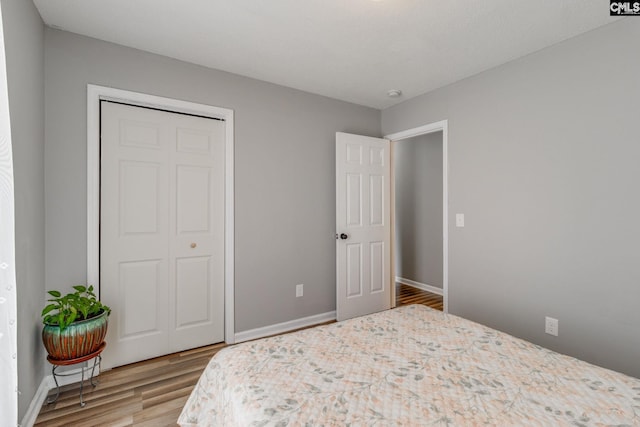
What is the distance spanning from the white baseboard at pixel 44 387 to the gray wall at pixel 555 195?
3.17 metres

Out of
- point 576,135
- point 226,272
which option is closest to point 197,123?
point 226,272

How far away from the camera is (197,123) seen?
9.11 feet

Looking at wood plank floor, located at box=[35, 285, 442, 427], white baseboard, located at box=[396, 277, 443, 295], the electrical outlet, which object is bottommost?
wood plank floor, located at box=[35, 285, 442, 427]

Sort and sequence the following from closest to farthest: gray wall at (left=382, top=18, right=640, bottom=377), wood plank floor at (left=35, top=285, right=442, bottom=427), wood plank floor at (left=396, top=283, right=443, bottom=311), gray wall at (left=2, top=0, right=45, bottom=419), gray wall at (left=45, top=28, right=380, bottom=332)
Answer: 1. gray wall at (left=2, top=0, right=45, bottom=419)
2. wood plank floor at (left=35, top=285, right=442, bottom=427)
3. gray wall at (left=382, top=18, right=640, bottom=377)
4. gray wall at (left=45, top=28, right=380, bottom=332)
5. wood plank floor at (left=396, top=283, right=443, bottom=311)

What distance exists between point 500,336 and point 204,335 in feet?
7.80

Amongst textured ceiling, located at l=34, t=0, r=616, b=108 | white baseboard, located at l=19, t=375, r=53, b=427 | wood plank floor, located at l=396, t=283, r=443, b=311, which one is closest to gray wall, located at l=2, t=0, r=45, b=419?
white baseboard, located at l=19, t=375, r=53, b=427

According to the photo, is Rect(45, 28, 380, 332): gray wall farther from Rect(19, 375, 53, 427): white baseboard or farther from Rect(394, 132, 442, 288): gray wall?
Rect(394, 132, 442, 288): gray wall

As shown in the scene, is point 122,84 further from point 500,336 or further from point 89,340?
point 500,336

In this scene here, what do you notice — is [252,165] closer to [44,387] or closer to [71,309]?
[71,309]

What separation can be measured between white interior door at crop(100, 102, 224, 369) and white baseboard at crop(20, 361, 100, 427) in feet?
0.64

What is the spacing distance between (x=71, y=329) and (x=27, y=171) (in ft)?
3.22

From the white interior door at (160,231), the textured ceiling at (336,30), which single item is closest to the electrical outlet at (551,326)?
the textured ceiling at (336,30)

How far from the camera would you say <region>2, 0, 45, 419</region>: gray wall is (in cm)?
160

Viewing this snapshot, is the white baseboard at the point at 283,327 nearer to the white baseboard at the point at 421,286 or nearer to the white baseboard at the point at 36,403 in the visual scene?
the white baseboard at the point at 36,403
